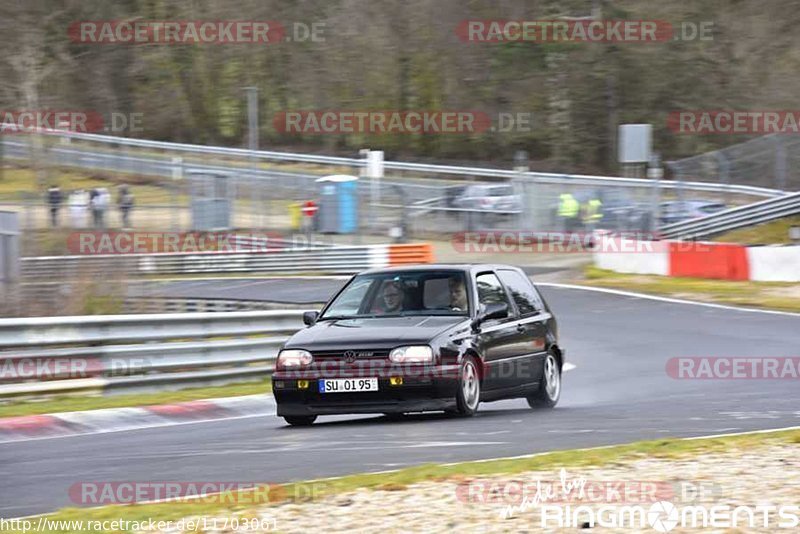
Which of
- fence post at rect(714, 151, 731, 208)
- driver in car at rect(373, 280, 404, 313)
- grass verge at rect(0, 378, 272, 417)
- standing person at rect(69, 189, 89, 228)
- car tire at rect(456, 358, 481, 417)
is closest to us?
car tire at rect(456, 358, 481, 417)

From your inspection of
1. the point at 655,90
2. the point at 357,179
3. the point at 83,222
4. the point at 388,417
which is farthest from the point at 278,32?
the point at 388,417

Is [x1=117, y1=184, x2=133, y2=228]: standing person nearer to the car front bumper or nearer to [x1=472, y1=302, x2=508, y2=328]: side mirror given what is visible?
[x1=472, y1=302, x2=508, y2=328]: side mirror

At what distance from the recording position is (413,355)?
10398 millimetres

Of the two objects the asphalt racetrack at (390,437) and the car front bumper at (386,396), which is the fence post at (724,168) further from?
the car front bumper at (386,396)

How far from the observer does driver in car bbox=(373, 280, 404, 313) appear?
1135 centimetres

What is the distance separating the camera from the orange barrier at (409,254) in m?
33.9

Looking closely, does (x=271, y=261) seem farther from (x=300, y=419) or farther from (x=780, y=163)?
(x=300, y=419)

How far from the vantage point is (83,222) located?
35.8 m

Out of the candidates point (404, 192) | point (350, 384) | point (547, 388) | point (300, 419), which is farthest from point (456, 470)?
point (404, 192)

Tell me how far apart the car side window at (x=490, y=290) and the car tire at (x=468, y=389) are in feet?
2.45

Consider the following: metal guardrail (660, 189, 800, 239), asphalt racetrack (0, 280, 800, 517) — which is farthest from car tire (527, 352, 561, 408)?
metal guardrail (660, 189, 800, 239)

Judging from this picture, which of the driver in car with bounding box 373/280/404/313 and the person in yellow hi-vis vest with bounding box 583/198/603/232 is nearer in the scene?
the driver in car with bounding box 373/280/404/313

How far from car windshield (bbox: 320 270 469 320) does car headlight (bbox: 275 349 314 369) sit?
31.1 inches

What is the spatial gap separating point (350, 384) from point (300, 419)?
0.69 meters
